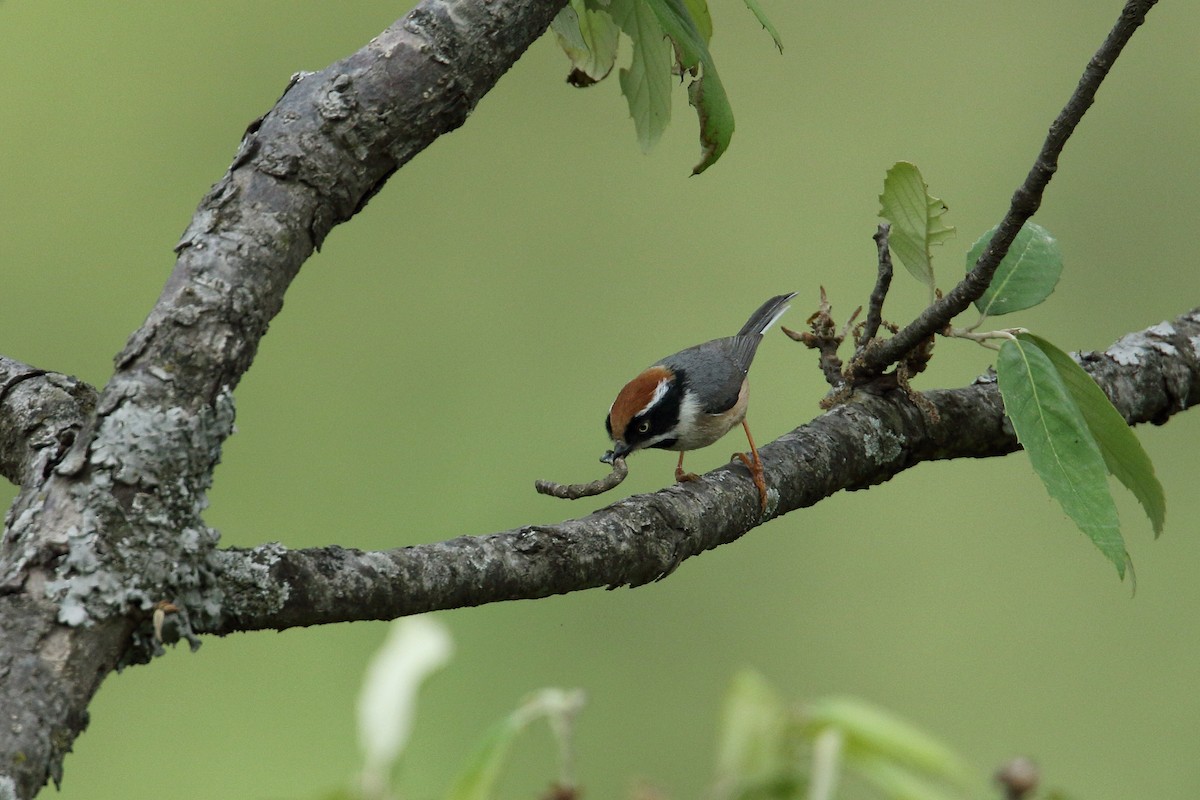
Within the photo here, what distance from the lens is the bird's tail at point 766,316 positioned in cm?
262

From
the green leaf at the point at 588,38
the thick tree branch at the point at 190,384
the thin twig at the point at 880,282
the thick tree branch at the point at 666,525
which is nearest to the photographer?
the thick tree branch at the point at 190,384

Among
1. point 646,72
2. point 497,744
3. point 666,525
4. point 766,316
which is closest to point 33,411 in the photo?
point 666,525

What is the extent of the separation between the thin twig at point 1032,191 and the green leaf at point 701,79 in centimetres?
36

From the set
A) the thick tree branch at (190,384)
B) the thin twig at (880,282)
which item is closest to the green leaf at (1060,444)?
the thin twig at (880,282)

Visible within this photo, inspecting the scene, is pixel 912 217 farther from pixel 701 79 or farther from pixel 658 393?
pixel 658 393

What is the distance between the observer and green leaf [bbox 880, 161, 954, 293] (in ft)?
4.91

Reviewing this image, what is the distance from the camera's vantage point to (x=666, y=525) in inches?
51.3

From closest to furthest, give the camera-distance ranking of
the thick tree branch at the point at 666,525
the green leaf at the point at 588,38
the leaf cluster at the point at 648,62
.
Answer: the thick tree branch at the point at 666,525 → the leaf cluster at the point at 648,62 → the green leaf at the point at 588,38

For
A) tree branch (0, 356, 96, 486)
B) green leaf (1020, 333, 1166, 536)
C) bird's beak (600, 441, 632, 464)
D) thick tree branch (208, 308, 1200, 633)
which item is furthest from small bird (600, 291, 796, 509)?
tree branch (0, 356, 96, 486)

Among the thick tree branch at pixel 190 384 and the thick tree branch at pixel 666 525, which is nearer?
the thick tree branch at pixel 190 384

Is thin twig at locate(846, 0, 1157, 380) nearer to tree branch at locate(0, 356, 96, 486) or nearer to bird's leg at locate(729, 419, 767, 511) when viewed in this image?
bird's leg at locate(729, 419, 767, 511)

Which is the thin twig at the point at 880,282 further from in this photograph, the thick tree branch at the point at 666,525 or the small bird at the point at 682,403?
the small bird at the point at 682,403

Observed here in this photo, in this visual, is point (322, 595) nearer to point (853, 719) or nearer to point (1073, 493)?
point (853, 719)

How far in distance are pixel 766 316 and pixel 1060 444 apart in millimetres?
1500
